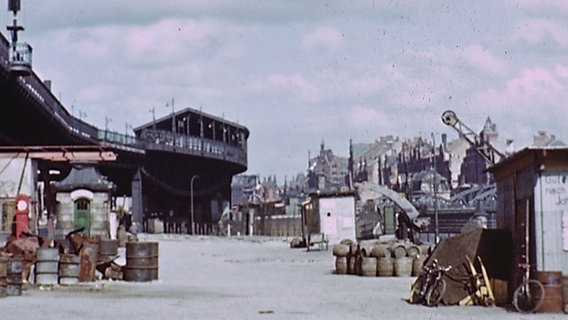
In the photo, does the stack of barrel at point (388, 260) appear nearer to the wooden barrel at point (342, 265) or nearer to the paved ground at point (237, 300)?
the wooden barrel at point (342, 265)

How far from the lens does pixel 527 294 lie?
19109 mm

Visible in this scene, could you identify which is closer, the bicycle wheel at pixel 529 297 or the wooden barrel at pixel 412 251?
the bicycle wheel at pixel 529 297

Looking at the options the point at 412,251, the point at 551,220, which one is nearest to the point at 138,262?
the point at 412,251

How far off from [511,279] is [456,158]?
509 feet

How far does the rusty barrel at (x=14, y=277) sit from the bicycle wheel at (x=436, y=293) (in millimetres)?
9921

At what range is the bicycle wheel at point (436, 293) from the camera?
20.3 metres

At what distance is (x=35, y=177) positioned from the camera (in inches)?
1494

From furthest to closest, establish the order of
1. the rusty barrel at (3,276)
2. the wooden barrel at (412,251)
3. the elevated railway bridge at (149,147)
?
the elevated railway bridge at (149,147), the wooden barrel at (412,251), the rusty barrel at (3,276)

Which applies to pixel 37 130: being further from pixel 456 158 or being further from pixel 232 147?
pixel 456 158

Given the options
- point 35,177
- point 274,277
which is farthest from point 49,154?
point 274,277

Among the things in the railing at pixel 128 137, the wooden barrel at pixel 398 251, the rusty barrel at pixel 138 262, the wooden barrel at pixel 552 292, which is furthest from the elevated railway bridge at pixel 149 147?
the wooden barrel at pixel 552 292

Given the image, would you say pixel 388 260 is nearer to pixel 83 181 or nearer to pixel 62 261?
pixel 62 261

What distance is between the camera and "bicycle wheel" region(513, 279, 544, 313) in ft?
61.8

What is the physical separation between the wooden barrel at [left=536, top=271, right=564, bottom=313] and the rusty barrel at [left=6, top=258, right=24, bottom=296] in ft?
40.2
